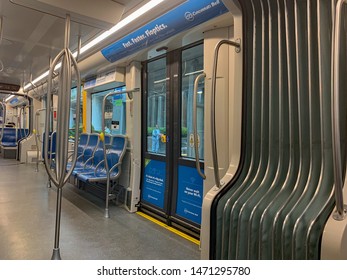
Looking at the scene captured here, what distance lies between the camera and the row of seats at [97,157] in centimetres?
410

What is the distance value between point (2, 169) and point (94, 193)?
3.92 metres

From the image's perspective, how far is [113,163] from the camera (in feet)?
14.0

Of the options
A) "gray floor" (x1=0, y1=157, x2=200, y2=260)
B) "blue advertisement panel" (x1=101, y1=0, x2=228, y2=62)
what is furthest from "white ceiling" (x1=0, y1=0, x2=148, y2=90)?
"gray floor" (x1=0, y1=157, x2=200, y2=260)

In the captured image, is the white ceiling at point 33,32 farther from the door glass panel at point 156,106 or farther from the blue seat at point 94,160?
the blue seat at point 94,160

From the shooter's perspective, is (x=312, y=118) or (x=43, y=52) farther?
(x=43, y=52)

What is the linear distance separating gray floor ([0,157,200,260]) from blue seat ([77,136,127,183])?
0.48 m

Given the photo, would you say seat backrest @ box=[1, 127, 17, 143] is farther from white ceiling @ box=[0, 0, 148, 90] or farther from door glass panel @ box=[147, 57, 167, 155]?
door glass panel @ box=[147, 57, 167, 155]

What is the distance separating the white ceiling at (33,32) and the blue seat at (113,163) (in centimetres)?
155

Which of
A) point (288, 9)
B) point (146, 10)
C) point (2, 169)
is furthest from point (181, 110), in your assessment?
point (2, 169)

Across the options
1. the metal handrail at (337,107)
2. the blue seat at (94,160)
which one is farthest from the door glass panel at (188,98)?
the metal handrail at (337,107)

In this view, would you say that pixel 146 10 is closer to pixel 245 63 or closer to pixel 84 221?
pixel 245 63

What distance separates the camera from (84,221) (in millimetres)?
3523

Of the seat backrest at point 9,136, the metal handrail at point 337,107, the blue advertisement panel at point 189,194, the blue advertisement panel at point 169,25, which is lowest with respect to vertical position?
the blue advertisement panel at point 189,194

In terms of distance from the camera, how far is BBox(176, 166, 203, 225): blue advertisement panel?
10.3 feet
